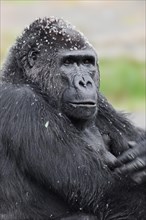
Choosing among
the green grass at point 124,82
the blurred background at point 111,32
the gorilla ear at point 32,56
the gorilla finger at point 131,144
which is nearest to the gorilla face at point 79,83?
the gorilla ear at point 32,56

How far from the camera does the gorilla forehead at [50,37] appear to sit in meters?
7.80

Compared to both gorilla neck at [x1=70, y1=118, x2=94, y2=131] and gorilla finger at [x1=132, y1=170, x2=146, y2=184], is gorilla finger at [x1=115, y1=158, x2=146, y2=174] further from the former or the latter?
gorilla neck at [x1=70, y1=118, x2=94, y2=131]

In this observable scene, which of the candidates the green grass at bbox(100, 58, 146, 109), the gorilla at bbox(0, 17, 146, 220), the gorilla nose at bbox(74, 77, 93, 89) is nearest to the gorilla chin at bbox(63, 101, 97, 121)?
the gorilla at bbox(0, 17, 146, 220)

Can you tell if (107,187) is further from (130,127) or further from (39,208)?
(130,127)

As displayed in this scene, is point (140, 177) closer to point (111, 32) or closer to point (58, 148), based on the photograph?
point (58, 148)

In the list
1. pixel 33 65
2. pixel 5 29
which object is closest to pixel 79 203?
pixel 33 65

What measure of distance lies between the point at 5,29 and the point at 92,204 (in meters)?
15.0

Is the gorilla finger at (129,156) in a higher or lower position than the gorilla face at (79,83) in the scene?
lower

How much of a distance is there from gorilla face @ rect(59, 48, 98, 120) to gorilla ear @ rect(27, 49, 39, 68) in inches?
9.1

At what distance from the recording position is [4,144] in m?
7.50

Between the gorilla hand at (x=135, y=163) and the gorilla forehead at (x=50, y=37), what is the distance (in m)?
1.03

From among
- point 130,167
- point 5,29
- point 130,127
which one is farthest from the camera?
point 5,29

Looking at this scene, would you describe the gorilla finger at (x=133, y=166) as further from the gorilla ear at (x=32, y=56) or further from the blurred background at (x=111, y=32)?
the blurred background at (x=111, y=32)

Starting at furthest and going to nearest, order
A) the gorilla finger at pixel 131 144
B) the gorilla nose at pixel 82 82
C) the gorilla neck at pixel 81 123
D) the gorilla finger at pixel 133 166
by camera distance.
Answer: the gorilla finger at pixel 131 144, the gorilla neck at pixel 81 123, the gorilla nose at pixel 82 82, the gorilla finger at pixel 133 166
